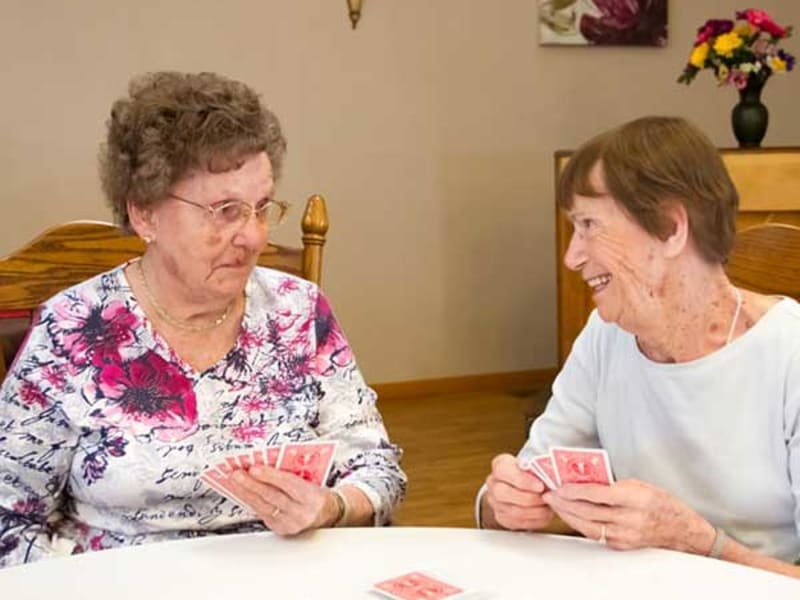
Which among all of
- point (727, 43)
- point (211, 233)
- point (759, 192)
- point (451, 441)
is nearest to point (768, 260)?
point (211, 233)

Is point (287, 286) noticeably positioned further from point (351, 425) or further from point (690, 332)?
point (690, 332)

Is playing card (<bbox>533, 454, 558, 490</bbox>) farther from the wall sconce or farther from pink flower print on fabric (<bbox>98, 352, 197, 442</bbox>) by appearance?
the wall sconce

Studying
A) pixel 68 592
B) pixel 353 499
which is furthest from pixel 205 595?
pixel 353 499

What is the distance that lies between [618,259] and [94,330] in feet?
2.69

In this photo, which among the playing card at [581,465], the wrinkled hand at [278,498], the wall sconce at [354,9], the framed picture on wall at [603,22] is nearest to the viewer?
the playing card at [581,465]

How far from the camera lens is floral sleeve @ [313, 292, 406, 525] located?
1762 millimetres

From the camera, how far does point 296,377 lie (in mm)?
1829

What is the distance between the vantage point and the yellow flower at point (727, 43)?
424 centimetres

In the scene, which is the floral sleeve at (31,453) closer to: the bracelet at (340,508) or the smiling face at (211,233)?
the smiling face at (211,233)

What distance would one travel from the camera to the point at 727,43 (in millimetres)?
4234

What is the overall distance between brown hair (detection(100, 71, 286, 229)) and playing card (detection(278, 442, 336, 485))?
0.52 m

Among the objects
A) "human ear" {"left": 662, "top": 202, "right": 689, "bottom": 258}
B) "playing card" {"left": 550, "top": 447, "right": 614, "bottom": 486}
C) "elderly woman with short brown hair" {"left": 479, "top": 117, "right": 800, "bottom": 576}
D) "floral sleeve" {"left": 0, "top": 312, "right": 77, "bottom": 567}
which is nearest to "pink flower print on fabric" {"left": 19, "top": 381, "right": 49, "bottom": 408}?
"floral sleeve" {"left": 0, "top": 312, "right": 77, "bottom": 567}

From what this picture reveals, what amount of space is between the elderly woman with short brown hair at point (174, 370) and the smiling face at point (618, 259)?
0.46m

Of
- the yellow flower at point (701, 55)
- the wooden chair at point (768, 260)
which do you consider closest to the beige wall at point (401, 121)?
the yellow flower at point (701, 55)
